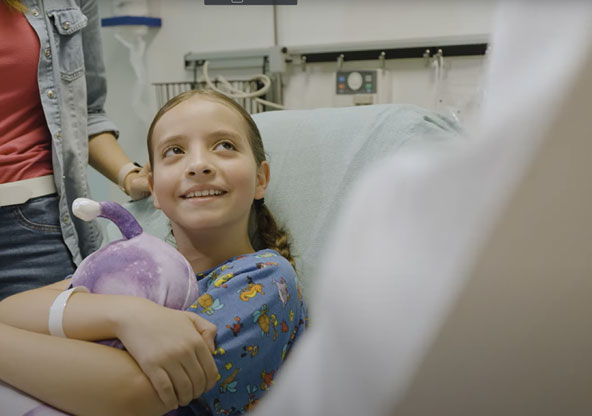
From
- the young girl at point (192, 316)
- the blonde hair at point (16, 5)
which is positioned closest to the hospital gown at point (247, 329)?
the young girl at point (192, 316)

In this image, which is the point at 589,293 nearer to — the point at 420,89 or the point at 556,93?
the point at 556,93

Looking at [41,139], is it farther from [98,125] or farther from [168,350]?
[168,350]

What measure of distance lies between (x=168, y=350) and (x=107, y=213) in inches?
10.3

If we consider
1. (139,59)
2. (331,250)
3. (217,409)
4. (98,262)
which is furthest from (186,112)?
(139,59)

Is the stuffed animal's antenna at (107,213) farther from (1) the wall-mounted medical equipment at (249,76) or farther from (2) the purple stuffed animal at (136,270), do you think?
(1) the wall-mounted medical equipment at (249,76)

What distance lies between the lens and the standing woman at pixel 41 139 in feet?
3.11

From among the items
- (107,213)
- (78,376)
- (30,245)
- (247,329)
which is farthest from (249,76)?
(78,376)

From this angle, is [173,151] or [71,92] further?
[71,92]

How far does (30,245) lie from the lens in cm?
100

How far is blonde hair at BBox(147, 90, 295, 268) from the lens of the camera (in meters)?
0.97

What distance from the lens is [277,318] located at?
74cm

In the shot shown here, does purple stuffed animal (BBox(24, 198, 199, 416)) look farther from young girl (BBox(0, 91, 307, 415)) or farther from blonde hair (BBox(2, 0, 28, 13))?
blonde hair (BBox(2, 0, 28, 13))

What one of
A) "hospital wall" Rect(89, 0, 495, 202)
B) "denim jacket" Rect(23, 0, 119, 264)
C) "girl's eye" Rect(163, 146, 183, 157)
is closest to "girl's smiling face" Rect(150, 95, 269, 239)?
"girl's eye" Rect(163, 146, 183, 157)

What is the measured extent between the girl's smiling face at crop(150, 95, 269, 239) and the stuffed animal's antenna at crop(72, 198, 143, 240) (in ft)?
0.32
